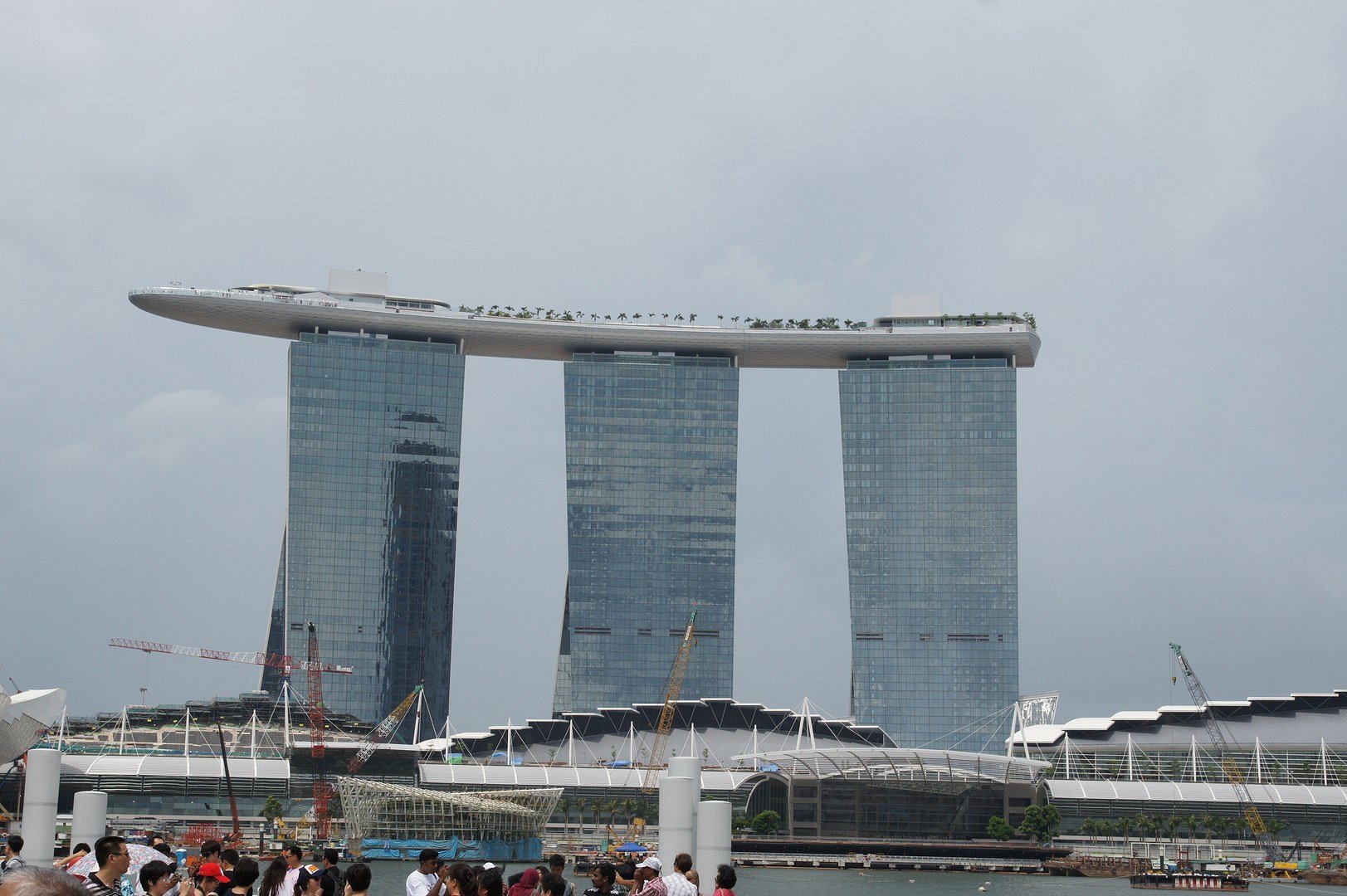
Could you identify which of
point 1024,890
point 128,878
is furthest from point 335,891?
point 1024,890

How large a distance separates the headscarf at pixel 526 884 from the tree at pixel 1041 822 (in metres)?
164

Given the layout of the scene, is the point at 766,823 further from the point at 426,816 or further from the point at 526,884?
the point at 526,884

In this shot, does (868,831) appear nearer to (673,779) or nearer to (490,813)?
(490,813)

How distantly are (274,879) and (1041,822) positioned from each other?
167 m

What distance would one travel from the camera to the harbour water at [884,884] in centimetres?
12781

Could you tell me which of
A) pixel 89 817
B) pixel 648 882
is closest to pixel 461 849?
pixel 89 817

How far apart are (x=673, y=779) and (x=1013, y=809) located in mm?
158287

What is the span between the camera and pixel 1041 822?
18338cm

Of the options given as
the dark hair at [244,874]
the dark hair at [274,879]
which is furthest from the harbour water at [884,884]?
the dark hair at [244,874]

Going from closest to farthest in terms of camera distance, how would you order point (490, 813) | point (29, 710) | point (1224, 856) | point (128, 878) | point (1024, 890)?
point (128, 878)
point (1024, 890)
point (29, 710)
point (490, 813)
point (1224, 856)

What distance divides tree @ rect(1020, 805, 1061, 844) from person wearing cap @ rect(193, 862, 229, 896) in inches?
6595

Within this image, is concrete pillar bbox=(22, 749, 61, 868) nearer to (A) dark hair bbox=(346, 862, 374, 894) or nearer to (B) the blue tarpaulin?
(A) dark hair bbox=(346, 862, 374, 894)

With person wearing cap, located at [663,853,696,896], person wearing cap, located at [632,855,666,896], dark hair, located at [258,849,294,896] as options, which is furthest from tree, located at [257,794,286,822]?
person wearing cap, located at [663,853,696,896]

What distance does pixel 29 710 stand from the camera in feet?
501
